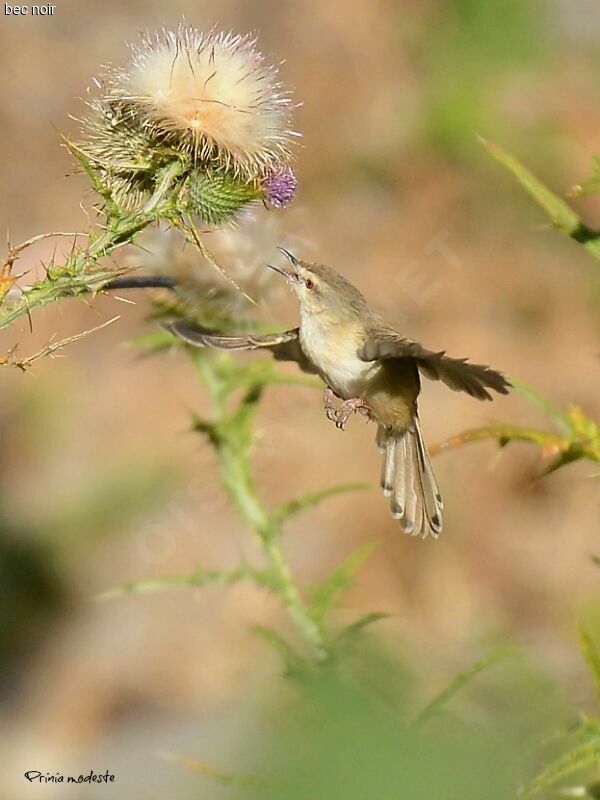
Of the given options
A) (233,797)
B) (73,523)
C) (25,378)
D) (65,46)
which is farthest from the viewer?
(65,46)

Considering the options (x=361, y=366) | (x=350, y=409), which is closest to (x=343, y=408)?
(x=350, y=409)

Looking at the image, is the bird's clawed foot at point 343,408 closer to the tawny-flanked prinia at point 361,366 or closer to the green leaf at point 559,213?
the tawny-flanked prinia at point 361,366

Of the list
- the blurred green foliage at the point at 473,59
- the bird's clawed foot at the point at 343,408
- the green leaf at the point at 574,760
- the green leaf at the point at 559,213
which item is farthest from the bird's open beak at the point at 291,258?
the blurred green foliage at the point at 473,59

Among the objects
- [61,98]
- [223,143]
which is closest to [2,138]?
[61,98]

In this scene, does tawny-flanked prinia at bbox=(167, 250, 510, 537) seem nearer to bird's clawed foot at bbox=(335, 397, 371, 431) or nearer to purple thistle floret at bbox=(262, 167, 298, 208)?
bird's clawed foot at bbox=(335, 397, 371, 431)

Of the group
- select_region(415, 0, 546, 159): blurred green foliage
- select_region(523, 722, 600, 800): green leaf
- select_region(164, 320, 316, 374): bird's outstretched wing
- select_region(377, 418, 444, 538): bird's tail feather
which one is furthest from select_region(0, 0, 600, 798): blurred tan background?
select_region(523, 722, 600, 800): green leaf

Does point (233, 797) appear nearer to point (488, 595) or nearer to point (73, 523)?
point (488, 595)

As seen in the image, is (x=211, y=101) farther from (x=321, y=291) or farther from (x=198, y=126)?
(x=321, y=291)
